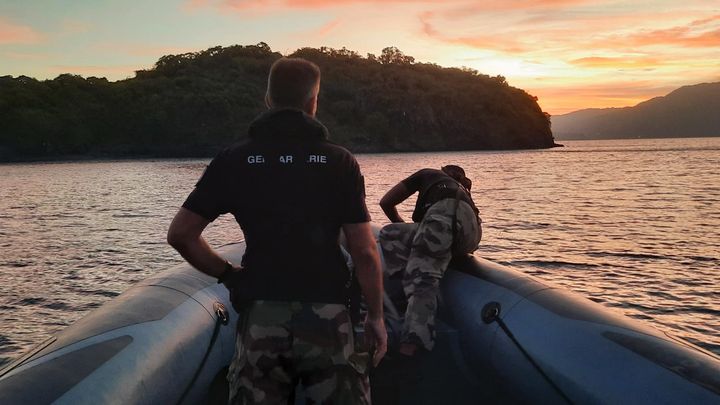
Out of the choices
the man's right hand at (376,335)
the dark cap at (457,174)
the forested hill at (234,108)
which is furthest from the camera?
the forested hill at (234,108)

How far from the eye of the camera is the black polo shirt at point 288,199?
2531 millimetres

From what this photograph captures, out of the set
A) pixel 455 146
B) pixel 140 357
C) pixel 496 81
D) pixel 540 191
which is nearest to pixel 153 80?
pixel 455 146

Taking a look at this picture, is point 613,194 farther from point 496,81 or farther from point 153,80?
point 496,81

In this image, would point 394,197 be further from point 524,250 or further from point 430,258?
point 524,250

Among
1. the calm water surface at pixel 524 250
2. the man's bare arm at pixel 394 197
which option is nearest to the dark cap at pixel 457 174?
the man's bare arm at pixel 394 197

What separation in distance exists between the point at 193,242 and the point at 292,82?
848 millimetres

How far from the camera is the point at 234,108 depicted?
119438mm

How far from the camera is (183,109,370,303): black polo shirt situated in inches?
99.7

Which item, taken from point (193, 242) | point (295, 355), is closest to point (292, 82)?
point (193, 242)

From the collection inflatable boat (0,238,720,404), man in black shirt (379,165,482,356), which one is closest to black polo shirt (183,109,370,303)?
inflatable boat (0,238,720,404)

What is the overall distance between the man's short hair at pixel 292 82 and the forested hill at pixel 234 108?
10991 centimetres

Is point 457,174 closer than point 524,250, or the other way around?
point 457,174

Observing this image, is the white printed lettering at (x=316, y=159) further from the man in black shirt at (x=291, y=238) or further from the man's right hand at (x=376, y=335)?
the man's right hand at (x=376, y=335)

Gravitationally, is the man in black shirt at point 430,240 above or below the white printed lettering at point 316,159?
below
